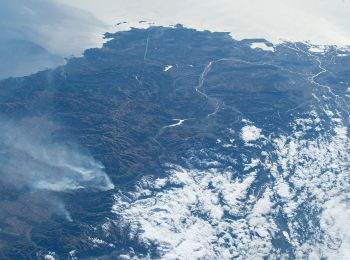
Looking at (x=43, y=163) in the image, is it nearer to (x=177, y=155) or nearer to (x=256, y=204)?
(x=177, y=155)

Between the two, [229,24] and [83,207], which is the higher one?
[229,24]

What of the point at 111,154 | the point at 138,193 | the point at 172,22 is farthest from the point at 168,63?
the point at 138,193

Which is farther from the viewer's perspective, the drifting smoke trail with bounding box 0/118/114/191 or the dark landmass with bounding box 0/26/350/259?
the drifting smoke trail with bounding box 0/118/114/191

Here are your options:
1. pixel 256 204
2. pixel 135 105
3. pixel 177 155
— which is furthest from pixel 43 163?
pixel 256 204

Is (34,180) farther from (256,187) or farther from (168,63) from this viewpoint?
(168,63)

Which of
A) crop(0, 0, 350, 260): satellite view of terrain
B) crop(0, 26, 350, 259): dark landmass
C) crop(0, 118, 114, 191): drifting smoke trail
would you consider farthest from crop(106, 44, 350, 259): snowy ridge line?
crop(0, 118, 114, 191): drifting smoke trail

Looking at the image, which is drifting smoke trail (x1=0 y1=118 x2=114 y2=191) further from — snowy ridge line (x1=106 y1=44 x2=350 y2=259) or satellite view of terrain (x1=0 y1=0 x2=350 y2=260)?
snowy ridge line (x1=106 y1=44 x2=350 y2=259)

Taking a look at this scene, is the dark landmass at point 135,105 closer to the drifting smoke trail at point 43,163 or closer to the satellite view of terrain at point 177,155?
the satellite view of terrain at point 177,155

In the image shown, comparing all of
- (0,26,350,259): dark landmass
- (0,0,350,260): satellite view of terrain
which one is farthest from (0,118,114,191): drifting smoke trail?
(0,26,350,259): dark landmass
